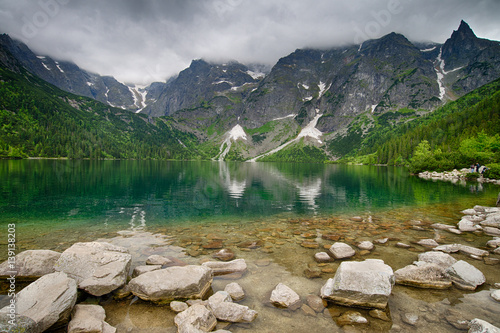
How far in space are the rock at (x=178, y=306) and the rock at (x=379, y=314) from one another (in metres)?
7.39

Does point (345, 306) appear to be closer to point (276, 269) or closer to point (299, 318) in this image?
point (299, 318)

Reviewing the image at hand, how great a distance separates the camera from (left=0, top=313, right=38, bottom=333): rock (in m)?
6.60

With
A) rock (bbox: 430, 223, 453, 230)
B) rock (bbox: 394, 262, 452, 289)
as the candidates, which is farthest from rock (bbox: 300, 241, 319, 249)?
rock (bbox: 430, 223, 453, 230)

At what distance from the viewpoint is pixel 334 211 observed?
98.2 ft

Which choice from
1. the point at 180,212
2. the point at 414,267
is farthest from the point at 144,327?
the point at 180,212

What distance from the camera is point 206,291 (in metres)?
10.6

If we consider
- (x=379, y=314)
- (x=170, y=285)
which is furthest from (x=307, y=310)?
(x=170, y=285)

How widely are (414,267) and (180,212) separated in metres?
24.2

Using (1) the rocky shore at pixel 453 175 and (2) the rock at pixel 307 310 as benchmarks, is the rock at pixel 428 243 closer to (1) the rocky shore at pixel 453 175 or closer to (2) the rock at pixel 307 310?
(2) the rock at pixel 307 310

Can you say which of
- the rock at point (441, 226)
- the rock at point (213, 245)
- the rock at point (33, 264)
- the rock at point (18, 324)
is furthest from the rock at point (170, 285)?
the rock at point (441, 226)

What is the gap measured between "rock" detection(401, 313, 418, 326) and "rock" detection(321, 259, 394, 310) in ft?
2.26

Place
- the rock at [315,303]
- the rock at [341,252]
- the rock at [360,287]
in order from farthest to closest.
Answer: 1. the rock at [341,252]
2. the rock at [315,303]
3. the rock at [360,287]

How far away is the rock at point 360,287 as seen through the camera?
9.32 m

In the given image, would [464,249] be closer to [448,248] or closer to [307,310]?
[448,248]
